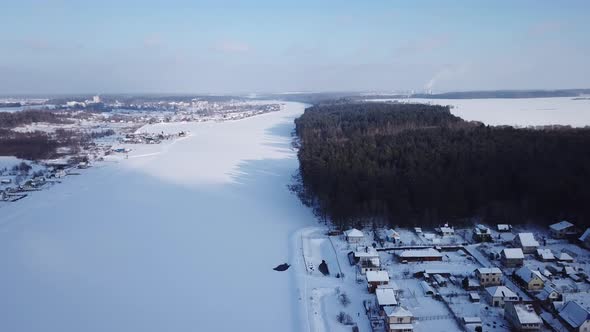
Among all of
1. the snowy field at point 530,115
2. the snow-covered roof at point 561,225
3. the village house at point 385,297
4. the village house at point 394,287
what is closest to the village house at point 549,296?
the village house at point 394,287

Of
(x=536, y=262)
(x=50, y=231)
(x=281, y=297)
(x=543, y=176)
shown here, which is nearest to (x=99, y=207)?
(x=50, y=231)

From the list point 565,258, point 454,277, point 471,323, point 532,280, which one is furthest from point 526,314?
point 565,258

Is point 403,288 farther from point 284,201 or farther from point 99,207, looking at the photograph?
point 99,207

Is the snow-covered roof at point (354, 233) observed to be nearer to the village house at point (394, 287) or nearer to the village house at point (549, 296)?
the village house at point (394, 287)

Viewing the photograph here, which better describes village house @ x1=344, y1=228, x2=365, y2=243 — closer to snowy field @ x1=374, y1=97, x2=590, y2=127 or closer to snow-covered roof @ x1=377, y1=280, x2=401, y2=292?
snow-covered roof @ x1=377, y1=280, x2=401, y2=292

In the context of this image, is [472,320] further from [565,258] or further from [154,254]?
[154,254]

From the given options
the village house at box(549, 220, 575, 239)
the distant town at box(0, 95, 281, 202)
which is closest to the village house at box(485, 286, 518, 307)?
the village house at box(549, 220, 575, 239)
